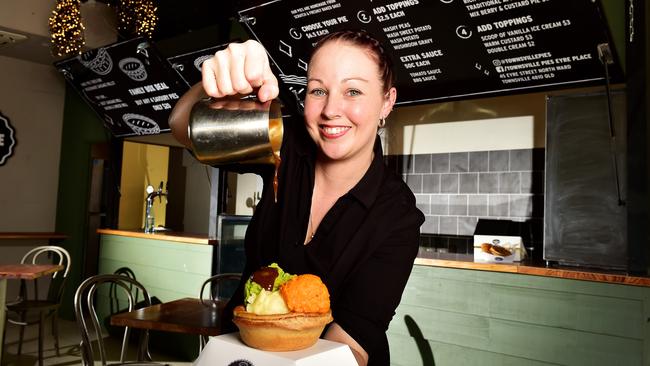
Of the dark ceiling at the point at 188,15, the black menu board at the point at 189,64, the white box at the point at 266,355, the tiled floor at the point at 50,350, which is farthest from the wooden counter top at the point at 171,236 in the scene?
the white box at the point at 266,355

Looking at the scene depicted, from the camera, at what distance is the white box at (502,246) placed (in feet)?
9.29

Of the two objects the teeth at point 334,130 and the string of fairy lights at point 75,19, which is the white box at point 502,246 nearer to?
the teeth at point 334,130

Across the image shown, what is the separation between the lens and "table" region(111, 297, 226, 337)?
8.75 ft

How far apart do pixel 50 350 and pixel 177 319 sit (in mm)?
2828

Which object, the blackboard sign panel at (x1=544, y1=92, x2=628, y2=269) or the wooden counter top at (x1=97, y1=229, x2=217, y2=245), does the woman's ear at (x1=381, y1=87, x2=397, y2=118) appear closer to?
the blackboard sign panel at (x1=544, y1=92, x2=628, y2=269)

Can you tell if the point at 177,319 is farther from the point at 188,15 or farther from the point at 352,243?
the point at 188,15

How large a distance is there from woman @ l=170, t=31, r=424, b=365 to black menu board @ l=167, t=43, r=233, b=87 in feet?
10.1

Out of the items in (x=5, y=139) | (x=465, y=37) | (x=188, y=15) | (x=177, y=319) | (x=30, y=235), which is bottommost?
(x=177, y=319)

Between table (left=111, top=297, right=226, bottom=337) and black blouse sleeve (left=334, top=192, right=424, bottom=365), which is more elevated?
black blouse sleeve (left=334, top=192, right=424, bottom=365)

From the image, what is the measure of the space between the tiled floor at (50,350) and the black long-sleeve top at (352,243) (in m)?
3.72

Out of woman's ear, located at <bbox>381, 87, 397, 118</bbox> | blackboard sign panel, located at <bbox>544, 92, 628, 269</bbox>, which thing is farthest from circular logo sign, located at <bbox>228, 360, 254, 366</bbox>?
blackboard sign panel, located at <bbox>544, 92, 628, 269</bbox>

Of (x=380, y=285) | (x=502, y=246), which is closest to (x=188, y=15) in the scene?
(x=502, y=246)

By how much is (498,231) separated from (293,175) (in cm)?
213

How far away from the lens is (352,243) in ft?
3.57
